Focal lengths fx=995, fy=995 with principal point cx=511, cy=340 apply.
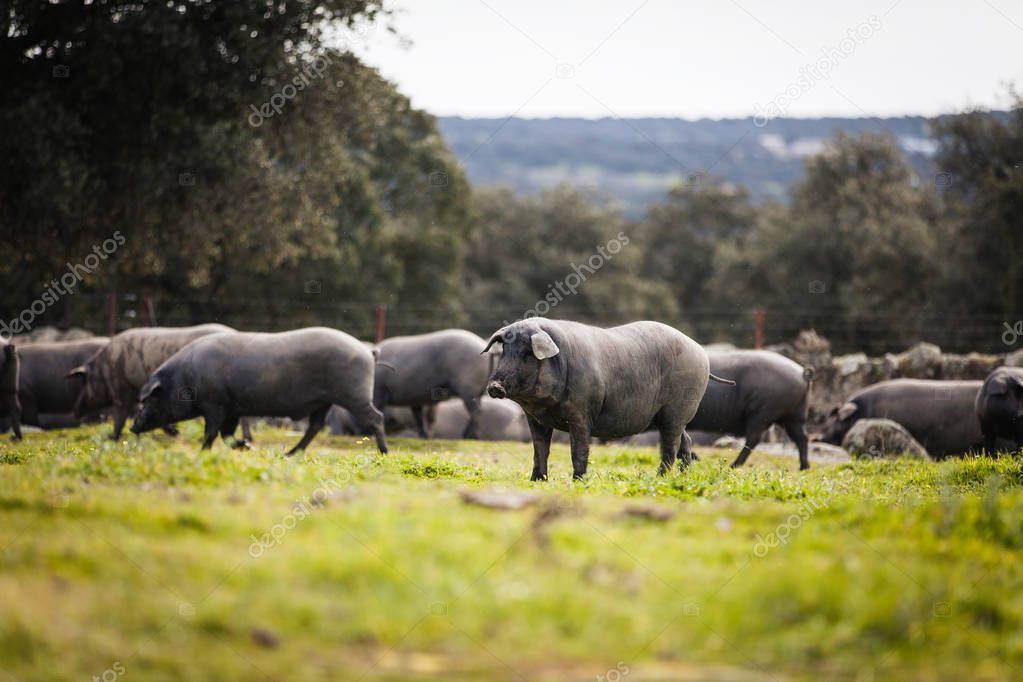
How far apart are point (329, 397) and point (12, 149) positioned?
9.01 metres

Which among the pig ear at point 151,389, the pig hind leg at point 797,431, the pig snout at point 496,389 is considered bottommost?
the pig hind leg at point 797,431

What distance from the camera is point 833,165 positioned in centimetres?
5569

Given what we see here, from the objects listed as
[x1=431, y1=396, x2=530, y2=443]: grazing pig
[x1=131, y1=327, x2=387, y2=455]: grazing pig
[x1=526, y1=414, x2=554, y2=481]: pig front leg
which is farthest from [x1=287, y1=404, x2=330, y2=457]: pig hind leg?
[x1=431, y1=396, x2=530, y2=443]: grazing pig

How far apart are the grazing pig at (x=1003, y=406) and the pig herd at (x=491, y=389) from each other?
0.02 meters

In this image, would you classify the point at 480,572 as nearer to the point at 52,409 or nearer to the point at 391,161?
the point at 52,409

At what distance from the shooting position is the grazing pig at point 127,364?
16953 millimetres

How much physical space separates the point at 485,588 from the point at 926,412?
15440 mm

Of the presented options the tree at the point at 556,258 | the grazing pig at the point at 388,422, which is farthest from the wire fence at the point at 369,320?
A: the tree at the point at 556,258

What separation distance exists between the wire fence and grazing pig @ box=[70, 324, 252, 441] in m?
6.08

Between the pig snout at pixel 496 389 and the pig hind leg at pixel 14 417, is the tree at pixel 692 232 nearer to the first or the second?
the pig hind leg at pixel 14 417

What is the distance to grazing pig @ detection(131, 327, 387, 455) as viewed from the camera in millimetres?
13820

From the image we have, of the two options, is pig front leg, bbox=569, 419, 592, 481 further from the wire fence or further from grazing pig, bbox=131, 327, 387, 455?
the wire fence

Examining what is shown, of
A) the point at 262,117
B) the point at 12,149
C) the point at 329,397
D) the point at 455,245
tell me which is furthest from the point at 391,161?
the point at 329,397

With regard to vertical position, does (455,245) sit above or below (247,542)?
above
